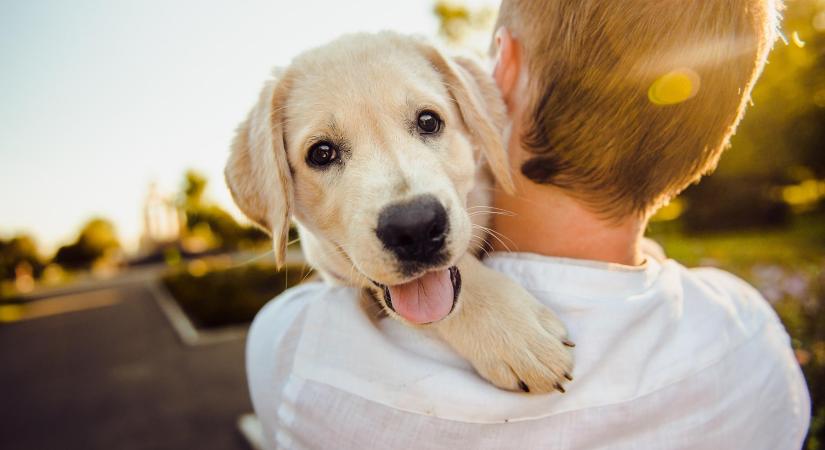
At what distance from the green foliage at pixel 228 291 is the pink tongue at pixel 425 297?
9686 millimetres

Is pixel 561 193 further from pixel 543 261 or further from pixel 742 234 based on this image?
pixel 742 234

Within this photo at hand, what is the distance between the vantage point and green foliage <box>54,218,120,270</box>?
Result: 4416 cm

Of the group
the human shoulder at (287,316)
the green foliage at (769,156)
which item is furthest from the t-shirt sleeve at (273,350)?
the green foliage at (769,156)

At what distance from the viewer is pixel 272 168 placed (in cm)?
254

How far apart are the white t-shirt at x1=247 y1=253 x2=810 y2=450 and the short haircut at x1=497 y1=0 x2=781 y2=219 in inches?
13.7

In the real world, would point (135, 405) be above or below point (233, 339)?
above

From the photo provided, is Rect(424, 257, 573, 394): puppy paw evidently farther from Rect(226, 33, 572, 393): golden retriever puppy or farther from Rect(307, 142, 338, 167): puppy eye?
Rect(307, 142, 338, 167): puppy eye

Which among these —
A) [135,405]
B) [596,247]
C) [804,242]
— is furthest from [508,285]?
[804,242]

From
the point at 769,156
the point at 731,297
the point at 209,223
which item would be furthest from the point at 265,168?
the point at 209,223

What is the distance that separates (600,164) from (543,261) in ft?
1.32

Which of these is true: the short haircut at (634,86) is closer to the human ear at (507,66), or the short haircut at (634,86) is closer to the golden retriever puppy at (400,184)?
the human ear at (507,66)

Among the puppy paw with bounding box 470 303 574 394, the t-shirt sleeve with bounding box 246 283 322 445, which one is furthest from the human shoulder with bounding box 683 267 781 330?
the t-shirt sleeve with bounding box 246 283 322 445

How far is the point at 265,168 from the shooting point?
101 inches

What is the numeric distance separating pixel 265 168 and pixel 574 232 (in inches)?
56.4
